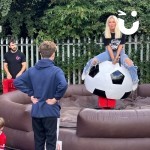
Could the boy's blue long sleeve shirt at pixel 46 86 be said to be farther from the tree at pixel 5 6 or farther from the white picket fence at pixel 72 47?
the white picket fence at pixel 72 47

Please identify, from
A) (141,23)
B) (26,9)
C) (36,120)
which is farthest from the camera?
(26,9)

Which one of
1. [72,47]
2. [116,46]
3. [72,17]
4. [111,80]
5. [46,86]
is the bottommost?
[111,80]

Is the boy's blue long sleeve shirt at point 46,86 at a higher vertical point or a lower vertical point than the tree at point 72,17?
lower

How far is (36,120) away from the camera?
5.55 meters

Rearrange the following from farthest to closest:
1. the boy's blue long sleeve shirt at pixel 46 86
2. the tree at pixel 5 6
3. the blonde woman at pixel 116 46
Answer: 1. the tree at pixel 5 6
2. the blonde woman at pixel 116 46
3. the boy's blue long sleeve shirt at pixel 46 86

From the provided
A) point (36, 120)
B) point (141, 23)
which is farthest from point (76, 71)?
point (36, 120)

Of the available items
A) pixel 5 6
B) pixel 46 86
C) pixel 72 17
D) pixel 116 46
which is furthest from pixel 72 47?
pixel 46 86

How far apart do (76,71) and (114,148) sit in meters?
5.84

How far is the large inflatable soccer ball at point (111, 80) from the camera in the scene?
25.7 feet

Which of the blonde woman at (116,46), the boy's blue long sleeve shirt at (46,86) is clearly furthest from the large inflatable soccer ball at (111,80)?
the boy's blue long sleeve shirt at (46,86)

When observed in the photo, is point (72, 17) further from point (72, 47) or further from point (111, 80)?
point (111, 80)

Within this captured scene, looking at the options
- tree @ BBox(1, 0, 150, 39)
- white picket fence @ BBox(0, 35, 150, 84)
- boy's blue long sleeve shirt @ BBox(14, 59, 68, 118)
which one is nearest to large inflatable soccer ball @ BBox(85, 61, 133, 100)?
boy's blue long sleeve shirt @ BBox(14, 59, 68, 118)

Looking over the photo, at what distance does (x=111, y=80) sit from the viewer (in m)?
7.84

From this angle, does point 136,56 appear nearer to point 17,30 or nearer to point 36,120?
point 17,30
